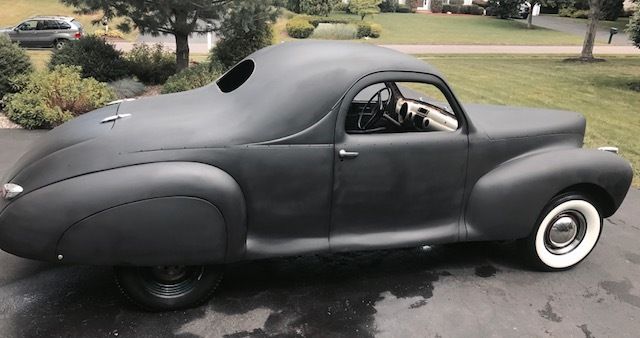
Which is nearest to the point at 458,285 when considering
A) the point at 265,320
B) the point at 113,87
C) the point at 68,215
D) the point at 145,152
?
the point at 265,320

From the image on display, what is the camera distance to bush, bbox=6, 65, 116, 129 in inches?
→ 310

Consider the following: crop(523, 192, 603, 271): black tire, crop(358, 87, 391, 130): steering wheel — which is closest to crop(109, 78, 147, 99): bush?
crop(358, 87, 391, 130): steering wheel

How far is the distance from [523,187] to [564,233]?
65 cm

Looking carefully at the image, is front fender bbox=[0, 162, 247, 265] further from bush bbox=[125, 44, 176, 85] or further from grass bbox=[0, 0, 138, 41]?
grass bbox=[0, 0, 138, 41]

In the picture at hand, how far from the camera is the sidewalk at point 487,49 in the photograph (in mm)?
21359

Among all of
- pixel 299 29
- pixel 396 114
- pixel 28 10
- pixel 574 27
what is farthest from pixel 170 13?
pixel 574 27

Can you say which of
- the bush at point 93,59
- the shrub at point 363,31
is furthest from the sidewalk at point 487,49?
the bush at point 93,59

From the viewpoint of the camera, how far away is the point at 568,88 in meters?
12.5

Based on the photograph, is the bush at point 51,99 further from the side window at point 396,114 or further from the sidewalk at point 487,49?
the sidewalk at point 487,49

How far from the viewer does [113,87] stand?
9.72 metres

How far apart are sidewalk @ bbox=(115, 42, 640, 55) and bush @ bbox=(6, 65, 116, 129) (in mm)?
11988

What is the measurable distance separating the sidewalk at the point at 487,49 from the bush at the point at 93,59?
32.7ft

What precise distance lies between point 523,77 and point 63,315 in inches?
530

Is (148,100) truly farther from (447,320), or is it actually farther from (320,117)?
(447,320)
